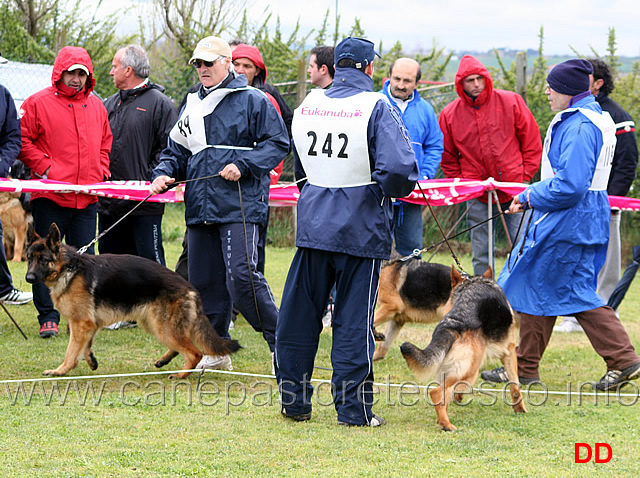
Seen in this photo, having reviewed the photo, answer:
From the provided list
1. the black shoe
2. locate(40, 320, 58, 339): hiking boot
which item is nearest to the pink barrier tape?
locate(40, 320, 58, 339): hiking boot

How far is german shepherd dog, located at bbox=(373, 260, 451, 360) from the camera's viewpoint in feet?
20.1

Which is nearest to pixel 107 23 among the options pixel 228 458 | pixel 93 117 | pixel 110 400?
pixel 93 117

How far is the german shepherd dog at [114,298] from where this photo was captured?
5188 millimetres

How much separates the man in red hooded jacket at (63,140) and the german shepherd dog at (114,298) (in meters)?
0.82

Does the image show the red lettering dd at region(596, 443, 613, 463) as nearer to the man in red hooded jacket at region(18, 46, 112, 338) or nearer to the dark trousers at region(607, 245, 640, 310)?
the dark trousers at region(607, 245, 640, 310)

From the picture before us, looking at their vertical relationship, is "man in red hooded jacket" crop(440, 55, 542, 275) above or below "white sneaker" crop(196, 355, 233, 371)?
above

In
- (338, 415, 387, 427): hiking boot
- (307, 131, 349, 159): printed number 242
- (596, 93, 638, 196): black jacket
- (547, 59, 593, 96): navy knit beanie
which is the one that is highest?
(547, 59, 593, 96): navy knit beanie

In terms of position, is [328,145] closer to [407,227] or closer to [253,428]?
[253,428]

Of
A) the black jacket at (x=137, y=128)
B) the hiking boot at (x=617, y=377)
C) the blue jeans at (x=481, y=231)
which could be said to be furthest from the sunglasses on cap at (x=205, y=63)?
the hiking boot at (x=617, y=377)

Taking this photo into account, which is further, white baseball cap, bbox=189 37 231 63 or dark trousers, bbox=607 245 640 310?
dark trousers, bbox=607 245 640 310

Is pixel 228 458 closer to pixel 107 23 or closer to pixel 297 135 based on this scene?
pixel 297 135

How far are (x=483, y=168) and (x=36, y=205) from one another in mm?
3818

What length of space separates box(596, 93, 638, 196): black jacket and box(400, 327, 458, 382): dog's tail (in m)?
3.70

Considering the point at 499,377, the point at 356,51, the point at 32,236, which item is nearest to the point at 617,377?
the point at 499,377
